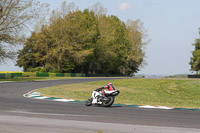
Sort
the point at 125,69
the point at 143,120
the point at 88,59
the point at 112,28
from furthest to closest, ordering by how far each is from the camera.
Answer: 1. the point at 125,69
2. the point at 112,28
3. the point at 88,59
4. the point at 143,120

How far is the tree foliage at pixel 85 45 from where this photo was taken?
2803 inches

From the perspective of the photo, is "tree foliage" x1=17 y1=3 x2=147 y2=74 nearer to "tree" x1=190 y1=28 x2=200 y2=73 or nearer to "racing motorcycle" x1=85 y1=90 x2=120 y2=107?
"tree" x1=190 y1=28 x2=200 y2=73

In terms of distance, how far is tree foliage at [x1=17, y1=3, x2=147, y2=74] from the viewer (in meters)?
71.2

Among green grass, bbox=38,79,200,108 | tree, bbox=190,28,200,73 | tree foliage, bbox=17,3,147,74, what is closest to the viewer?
green grass, bbox=38,79,200,108

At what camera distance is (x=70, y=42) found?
7288 cm

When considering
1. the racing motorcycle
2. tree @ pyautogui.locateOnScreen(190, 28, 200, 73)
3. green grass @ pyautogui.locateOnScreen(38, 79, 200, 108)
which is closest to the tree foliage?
tree @ pyautogui.locateOnScreen(190, 28, 200, 73)

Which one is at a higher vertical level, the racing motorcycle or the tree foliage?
the tree foliage

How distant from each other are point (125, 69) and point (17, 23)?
59.1 metres

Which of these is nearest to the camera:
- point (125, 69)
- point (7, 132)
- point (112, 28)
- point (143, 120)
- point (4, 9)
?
point (7, 132)

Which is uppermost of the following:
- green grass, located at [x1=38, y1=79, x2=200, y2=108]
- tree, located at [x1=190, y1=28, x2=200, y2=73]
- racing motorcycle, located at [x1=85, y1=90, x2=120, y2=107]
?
tree, located at [x1=190, y1=28, x2=200, y2=73]

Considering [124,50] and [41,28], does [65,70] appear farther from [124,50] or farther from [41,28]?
[124,50]

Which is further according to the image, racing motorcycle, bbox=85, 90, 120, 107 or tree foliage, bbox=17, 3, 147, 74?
tree foliage, bbox=17, 3, 147, 74

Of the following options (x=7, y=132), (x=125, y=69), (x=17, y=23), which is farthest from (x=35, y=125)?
(x=125, y=69)

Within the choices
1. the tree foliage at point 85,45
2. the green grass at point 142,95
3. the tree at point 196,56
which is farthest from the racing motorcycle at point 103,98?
the tree at point 196,56
